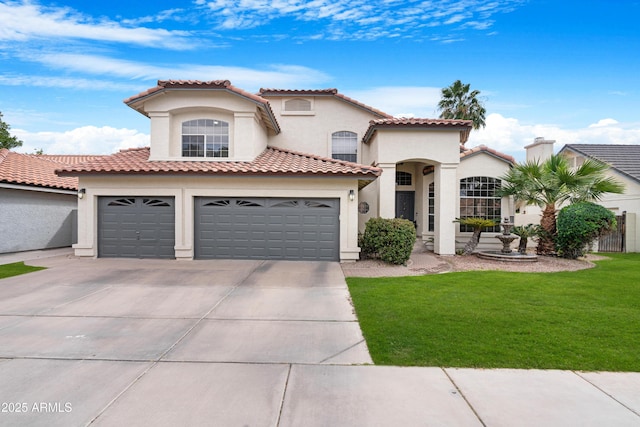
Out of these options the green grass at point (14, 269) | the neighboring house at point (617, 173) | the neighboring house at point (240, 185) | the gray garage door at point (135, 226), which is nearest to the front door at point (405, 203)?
the neighboring house at point (240, 185)

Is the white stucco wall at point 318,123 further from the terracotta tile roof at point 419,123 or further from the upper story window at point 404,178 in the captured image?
the terracotta tile roof at point 419,123

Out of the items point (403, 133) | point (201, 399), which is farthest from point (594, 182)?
point (201, 399)

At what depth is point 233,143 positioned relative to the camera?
1362 centimetres

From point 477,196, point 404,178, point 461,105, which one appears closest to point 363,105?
point 404,178

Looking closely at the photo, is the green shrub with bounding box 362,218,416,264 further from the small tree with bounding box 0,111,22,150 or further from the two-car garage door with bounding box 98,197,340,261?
the small tree with bounding box 0,111,22,150

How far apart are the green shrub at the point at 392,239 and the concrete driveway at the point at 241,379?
16.7 ft

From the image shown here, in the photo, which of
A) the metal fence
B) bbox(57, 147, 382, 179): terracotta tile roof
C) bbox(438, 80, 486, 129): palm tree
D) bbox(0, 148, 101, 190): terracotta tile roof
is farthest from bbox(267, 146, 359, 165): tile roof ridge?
bbox(438, 80, 486, 129): palm tree

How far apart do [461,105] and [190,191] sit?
84.9 feet

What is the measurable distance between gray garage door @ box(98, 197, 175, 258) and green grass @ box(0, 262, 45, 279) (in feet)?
7.02

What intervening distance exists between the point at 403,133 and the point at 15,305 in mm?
12591

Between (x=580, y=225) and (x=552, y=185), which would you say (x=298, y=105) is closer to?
(x=552, y=185)

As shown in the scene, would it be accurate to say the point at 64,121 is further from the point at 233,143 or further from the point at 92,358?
the point at 92,358

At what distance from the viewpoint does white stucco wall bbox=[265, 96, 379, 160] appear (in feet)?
55.5

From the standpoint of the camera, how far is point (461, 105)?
30.4 metres
